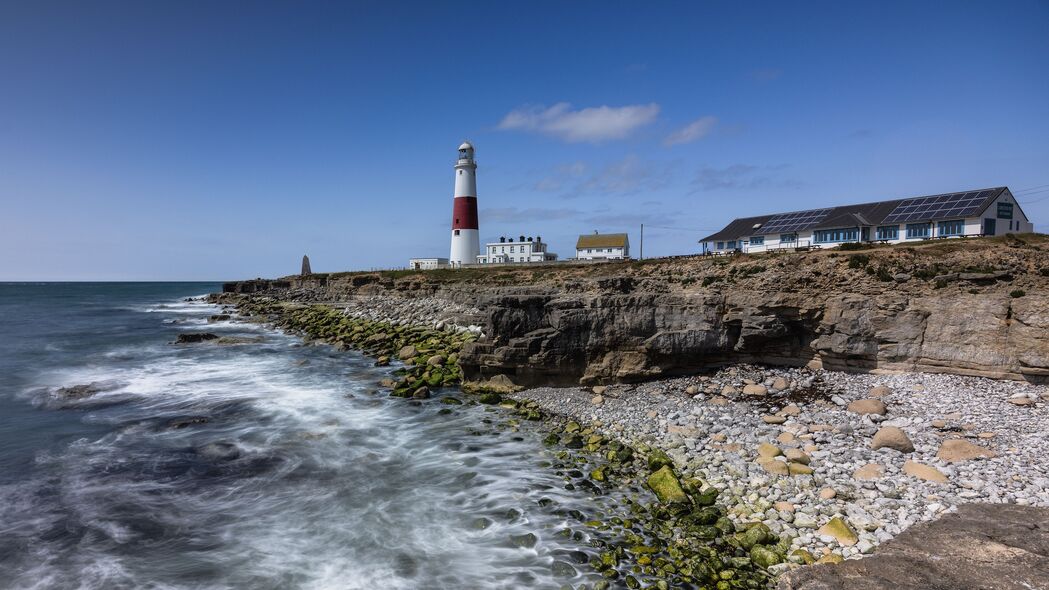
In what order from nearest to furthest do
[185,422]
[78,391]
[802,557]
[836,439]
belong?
[802,557] < [836,439] < [185,422] < [78,391]

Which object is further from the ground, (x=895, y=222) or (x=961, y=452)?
(x=895, y=222)

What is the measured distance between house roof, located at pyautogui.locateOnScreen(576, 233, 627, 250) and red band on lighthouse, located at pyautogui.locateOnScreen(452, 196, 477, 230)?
15916 millimetres

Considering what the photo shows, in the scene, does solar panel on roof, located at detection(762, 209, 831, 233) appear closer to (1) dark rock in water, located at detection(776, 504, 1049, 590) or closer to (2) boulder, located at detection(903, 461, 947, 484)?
(2) boulder, located at detection(903, 461, 947, 484)

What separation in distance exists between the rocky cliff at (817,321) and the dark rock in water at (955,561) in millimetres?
9081

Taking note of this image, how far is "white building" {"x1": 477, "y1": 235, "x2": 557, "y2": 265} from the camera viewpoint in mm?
66938

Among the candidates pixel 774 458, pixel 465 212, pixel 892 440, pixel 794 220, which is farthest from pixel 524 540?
pixel 465 212

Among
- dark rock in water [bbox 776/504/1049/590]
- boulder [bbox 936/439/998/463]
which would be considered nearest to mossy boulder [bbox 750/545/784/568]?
dark rock in water [bbox 776/504/1049/590]

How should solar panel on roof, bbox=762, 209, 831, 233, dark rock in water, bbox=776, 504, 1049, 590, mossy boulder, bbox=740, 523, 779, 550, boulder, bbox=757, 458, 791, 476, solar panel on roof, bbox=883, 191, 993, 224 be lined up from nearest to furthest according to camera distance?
dark rock in water, bbox=776, 504, 1049, 590
mossy boulder, bbox=740, 523, 779, 550
boulder, bbox=757, 458, 791, 476
solar panel on roof, bbox=883, 191, 993, 224
solar panel on roof, bbox=762, 209, 831, 233

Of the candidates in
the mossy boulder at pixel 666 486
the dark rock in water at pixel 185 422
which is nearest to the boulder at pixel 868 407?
the mossy boulder at pixel 666 486

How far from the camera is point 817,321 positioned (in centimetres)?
1700

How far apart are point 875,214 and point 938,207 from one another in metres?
4.32

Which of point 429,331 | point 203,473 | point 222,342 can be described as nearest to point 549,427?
point 203,473

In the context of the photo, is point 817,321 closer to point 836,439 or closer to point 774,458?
point 836,439

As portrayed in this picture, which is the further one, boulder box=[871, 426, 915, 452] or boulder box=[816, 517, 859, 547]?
boulder box=[871, 426, 915, 452]
